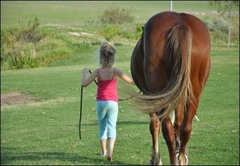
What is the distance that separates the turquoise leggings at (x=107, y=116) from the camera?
777 cm

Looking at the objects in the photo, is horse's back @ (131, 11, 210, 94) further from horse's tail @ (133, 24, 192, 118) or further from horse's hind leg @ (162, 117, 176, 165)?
horse's hind leg @ (162, 117, 176, 165)

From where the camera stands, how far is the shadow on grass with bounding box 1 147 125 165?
25.0 ft

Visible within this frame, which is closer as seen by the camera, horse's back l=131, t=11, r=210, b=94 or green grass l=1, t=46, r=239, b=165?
horse's back l=131, t=11, r=210, b=94

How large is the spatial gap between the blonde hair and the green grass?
0.75m

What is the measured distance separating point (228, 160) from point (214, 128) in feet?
9.57

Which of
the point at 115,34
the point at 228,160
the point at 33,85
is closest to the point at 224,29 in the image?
the point at 115,34

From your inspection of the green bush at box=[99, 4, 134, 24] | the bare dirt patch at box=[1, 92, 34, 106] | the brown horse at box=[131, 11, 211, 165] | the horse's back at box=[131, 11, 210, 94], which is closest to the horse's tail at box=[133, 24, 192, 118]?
the brown horse at box=[131, 11, 211, 165]

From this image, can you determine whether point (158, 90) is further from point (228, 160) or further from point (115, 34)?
point (115, 34)

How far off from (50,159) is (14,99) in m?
11.9

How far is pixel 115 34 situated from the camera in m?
43.2

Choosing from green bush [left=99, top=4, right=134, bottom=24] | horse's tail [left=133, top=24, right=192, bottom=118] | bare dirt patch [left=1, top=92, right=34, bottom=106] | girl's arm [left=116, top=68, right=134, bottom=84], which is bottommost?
green bush [left=99, top=4, right=134, bottom=24]

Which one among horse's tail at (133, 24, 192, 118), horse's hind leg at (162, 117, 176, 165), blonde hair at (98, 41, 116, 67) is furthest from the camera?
blonde hair at (98, 41, 116, 67)

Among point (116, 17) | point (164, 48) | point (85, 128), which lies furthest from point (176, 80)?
point (116, 17)

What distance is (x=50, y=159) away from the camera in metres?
8.01
